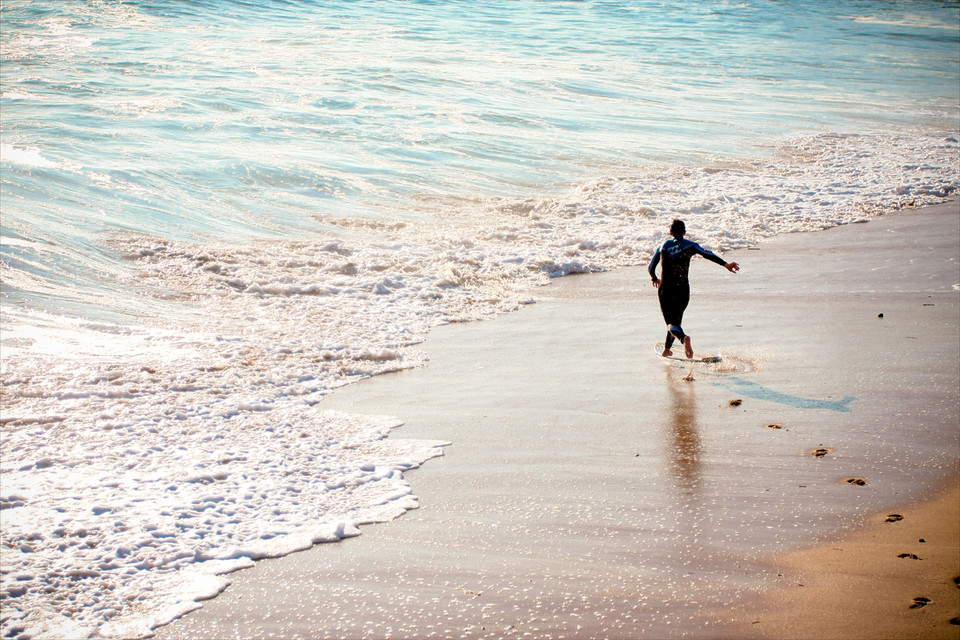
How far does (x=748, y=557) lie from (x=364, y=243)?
9.32 metres

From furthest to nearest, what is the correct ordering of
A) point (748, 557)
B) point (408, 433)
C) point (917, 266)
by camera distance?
1. point (917, 266)
2. point (408, 433)
3. point (748, 557)

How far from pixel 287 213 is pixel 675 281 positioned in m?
8.26

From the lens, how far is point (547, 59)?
33281 millimetres

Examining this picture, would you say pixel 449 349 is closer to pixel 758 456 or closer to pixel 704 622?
pixel 758 456

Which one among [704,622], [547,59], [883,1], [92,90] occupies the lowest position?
[704,622]

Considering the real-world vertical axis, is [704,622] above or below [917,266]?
below

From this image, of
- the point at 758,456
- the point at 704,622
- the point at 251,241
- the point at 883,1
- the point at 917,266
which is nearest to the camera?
the point at 704,622

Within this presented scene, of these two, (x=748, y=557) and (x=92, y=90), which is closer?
(x=748, y=557)

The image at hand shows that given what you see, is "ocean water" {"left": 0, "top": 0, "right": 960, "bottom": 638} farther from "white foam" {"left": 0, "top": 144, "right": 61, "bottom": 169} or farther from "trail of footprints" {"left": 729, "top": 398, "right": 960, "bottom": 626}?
"trail of footprints" {"left": 729, "top": 398, "right": 960, "bottom": 626}

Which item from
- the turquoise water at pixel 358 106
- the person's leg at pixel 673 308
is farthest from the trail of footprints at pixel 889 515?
the turquoise water at pixel 358 106

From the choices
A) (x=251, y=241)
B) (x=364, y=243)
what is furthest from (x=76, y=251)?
(x=364, y=243)

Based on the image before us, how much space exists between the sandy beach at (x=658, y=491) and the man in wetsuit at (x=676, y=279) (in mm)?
370

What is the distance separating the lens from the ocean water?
5.79 m

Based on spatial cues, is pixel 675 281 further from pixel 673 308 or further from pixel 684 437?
pixel 684 437
